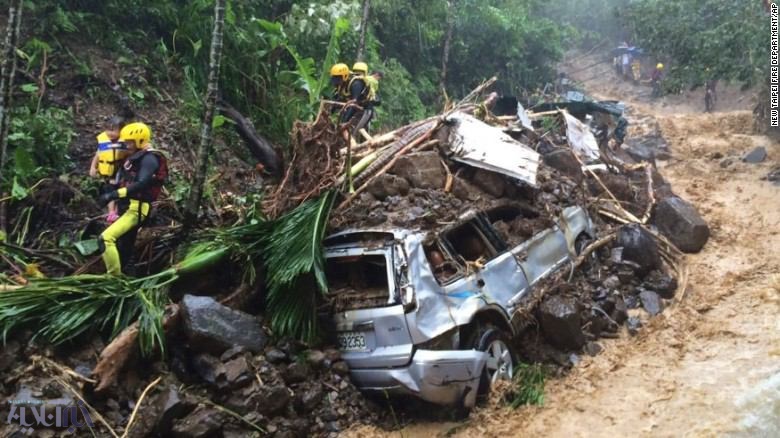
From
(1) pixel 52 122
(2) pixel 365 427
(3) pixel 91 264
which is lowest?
(2) pixel 365 427

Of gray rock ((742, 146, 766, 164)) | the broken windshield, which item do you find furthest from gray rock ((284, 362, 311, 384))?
gray rock ((742, 146, 766, 164))

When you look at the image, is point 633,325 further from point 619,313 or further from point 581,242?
point 581,242

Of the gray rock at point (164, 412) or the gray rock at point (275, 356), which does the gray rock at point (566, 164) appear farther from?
the gray rock at point (164, 412)

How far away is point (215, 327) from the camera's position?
16.4ft

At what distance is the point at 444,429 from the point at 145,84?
23.2 feet

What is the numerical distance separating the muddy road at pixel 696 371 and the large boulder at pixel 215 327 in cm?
124

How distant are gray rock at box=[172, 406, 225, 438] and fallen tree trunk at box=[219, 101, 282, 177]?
4.43 m

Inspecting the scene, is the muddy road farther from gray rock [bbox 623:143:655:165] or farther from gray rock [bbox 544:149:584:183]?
gray rock [bbox 623:143:655:165]

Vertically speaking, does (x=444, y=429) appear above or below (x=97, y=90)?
below

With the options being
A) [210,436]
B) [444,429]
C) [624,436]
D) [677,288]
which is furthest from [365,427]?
[677,288]

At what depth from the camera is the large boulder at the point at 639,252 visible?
777cm

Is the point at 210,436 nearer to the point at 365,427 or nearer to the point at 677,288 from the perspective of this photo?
the point at 365,427

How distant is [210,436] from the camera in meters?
4.55

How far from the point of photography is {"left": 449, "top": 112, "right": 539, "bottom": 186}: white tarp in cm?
675
